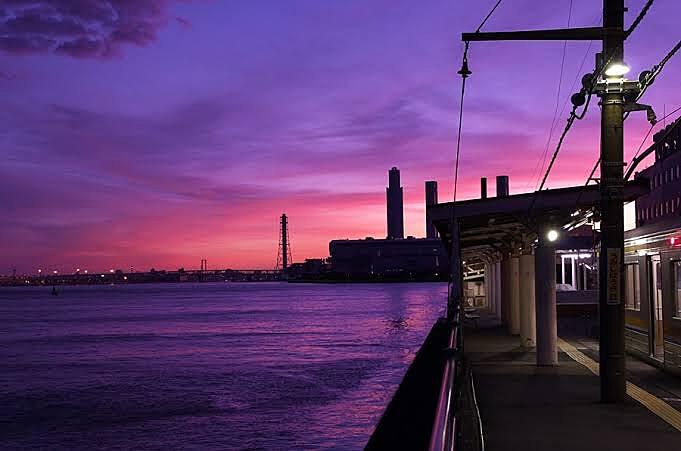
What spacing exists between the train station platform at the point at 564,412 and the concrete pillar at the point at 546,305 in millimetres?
342

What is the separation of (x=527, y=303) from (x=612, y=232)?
34.6 feet

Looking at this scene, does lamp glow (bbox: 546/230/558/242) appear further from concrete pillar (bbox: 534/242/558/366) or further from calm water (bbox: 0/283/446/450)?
calm water (bbox: 0/283/446/450)

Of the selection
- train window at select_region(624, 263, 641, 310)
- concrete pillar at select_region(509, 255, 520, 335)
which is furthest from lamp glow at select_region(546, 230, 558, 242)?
concrete pillar at select_region(509, 255, 520, 335)

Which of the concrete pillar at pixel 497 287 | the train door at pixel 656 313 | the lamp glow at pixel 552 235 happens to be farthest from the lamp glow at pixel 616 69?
the concrete pillar at pixel 497 287

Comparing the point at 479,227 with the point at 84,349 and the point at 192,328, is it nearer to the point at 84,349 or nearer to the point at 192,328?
the point at 84,349

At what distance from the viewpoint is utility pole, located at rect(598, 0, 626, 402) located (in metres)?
12.4

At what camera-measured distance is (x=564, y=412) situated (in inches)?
480

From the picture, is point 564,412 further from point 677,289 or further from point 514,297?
point 514,297

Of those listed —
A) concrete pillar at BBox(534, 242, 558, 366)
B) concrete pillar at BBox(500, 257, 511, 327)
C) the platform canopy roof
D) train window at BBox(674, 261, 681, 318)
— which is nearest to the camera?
train window at BBox(674, 261, 681, 318)

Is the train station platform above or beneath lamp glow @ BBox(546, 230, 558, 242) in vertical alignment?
beneath

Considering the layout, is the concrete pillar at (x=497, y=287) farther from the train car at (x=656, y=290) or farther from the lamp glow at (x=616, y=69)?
the lamp glow at (x=616, y=69)

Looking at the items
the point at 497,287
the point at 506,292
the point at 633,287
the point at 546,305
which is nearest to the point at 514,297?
the point at 506,292

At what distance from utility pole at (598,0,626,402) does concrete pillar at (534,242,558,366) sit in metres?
5.59

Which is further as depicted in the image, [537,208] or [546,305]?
[546,305]
